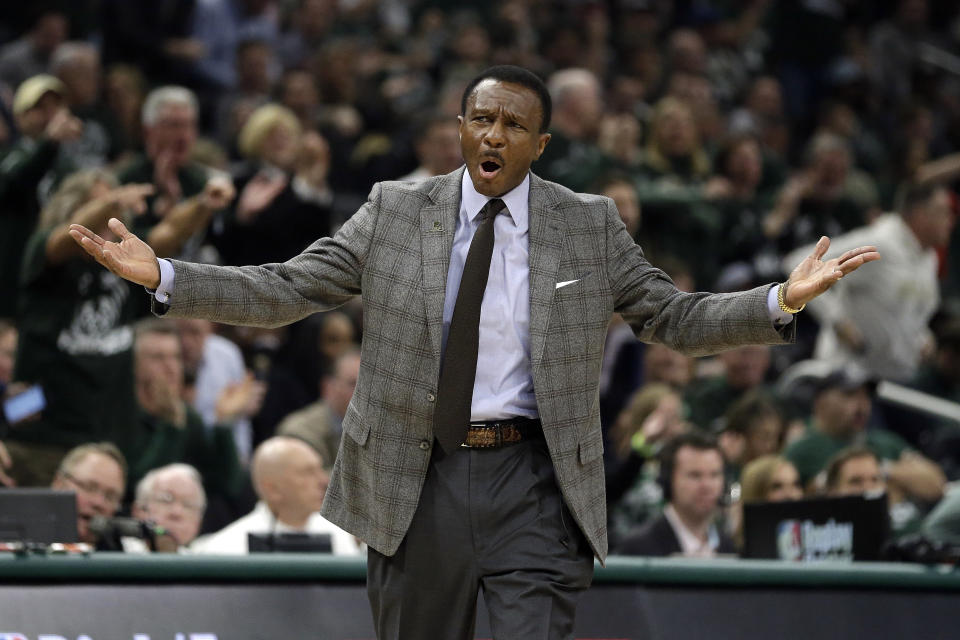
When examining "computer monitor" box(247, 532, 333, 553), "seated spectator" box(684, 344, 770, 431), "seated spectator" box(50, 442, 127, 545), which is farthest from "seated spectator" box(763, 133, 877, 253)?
"computer monitor" box(247, 532, 333, 553)

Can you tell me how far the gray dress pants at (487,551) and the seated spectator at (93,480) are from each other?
281 cm

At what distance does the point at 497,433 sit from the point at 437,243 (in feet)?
1.56

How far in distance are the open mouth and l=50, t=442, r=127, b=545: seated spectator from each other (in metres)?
3.05

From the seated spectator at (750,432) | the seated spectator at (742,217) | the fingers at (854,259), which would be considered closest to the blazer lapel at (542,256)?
the fingers at (854,259)

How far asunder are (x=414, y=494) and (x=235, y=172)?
6.03 metres

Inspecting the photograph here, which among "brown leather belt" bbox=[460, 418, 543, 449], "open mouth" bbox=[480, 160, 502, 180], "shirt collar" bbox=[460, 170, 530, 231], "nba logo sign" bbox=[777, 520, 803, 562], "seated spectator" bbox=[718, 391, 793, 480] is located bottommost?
"nba logo sign" bbox=[777, 520, 803, 562]

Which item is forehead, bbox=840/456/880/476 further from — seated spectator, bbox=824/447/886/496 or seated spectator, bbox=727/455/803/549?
seated spectator, bbox=727/455/803/549

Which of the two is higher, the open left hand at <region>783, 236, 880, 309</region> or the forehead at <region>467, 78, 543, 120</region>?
the forehead at <region>467, 78, 543, 120</region>

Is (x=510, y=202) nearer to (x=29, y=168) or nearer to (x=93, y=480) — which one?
(x=93, y=480)

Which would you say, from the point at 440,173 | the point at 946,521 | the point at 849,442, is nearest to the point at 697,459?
the point at 946,521

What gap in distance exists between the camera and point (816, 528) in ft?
19.3

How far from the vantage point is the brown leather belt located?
362cm

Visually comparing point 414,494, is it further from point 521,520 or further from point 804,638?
point 804,638

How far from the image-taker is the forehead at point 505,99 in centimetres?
366
